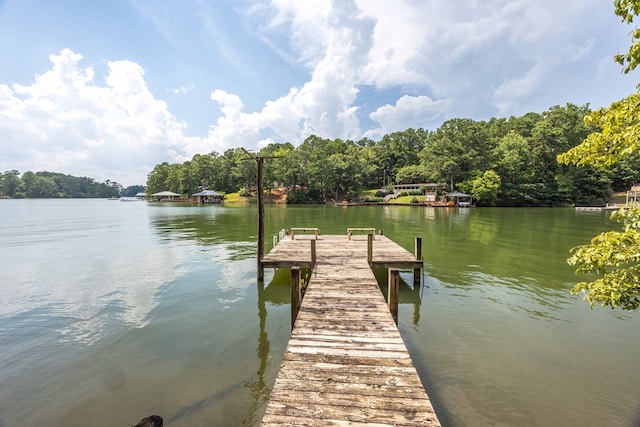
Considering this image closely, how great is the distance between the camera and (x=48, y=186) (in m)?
152

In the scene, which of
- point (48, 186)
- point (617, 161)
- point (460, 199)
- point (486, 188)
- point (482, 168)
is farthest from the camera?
point (48, 186)

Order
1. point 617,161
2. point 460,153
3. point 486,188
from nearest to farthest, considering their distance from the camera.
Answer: point 617,161 < point 486,188 < point 460,153

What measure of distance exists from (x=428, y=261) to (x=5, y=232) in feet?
126

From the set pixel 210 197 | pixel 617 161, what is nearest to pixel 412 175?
pixel 210 197

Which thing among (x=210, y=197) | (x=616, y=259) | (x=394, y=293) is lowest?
(x=394, y=293)

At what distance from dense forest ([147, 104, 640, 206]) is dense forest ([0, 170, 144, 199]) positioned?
435 feet

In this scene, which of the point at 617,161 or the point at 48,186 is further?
the point at 48,186

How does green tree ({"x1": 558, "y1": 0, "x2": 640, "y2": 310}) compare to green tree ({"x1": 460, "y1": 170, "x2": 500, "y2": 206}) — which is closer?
green tree ({"x1": 558, "y1": 0, "x2": 640, "y2": 310})

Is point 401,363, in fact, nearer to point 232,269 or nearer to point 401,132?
point 232,269

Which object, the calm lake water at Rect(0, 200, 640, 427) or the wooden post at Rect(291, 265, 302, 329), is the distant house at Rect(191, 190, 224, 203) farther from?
the wooden post at Rect(291, 265, 302, 329)

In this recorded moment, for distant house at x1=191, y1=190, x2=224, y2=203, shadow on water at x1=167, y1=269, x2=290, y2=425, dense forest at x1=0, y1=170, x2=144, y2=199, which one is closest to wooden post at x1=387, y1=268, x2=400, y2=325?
shadow on water at x1=167, y1=269, x2=290, y2=425

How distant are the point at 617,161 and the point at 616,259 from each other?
4.41 feet

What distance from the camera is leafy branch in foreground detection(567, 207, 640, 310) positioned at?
11.9ft

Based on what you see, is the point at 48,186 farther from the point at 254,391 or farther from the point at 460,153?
the point at 254,391
